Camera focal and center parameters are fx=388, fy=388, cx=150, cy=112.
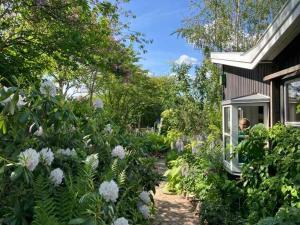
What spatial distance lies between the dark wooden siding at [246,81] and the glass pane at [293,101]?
30.1 inches

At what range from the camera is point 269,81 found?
820cm

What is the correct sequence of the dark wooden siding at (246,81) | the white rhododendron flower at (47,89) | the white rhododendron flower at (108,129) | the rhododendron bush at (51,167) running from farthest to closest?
1. the dark wooden siding at (246,81)
2. the white rhododendron flower at (108,129)
3. the white rhododendron flower at (47,89)
4. the rhododendron bush at (51,167)

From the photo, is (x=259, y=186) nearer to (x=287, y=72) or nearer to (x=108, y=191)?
(x=287, y=72)

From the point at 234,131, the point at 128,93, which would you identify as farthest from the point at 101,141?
the point at 128,93

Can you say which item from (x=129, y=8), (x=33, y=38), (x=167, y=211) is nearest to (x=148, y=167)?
(x=167, y=211)

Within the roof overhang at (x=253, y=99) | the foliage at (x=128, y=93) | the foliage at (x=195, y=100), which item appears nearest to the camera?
the roof overhang at (x=253, y=99)

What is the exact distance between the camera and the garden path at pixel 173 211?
7113mm

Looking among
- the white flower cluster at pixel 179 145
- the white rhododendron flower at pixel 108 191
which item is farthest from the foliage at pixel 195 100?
the white rhododendron flower at pixel 108 191

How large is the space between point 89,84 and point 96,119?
13.8m

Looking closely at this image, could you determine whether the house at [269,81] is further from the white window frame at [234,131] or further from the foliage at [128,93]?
the foliage at [128,93]

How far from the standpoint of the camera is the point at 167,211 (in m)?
7.87

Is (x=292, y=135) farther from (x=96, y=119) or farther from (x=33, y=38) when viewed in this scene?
(x=33, y=38)

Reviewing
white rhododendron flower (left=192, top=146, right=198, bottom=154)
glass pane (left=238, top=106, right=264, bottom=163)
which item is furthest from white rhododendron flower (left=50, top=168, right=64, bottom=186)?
white rhododendron flower (left=192, top=146, right=198, bottom=154)

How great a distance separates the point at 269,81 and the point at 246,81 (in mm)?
1296
